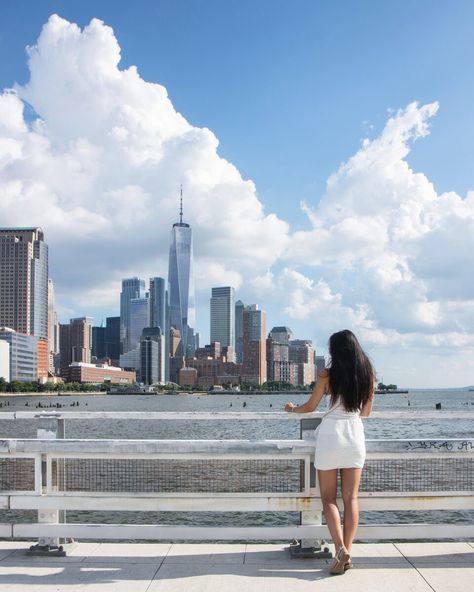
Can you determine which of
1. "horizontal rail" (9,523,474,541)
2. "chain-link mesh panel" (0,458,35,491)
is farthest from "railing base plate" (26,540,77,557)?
"chain-link mesh panel" (0,458,35,491)

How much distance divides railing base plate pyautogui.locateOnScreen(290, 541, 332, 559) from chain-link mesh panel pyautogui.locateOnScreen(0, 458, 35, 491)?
13.0 m

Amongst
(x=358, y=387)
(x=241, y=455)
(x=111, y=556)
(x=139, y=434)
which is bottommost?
(x=139, y=434)

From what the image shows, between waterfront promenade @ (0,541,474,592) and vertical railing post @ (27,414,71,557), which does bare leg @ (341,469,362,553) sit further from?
vertical railing post @ (27,414,71,557)

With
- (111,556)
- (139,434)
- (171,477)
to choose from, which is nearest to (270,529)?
(111,556)

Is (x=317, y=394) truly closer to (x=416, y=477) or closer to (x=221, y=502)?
(x=221, y=502)

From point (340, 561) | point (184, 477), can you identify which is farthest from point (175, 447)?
point (184, 477)

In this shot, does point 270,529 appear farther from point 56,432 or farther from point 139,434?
point 139,434

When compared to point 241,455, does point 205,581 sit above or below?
below

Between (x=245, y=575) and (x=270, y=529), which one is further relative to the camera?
(x=270, y=529)

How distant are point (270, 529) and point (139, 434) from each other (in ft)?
124

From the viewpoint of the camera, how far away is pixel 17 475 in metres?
21.5

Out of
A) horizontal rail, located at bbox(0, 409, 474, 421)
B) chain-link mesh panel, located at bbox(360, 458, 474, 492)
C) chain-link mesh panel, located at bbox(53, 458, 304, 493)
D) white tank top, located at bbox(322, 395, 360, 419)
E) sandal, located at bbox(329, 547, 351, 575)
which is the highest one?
Answer: white tank top, located at bbox(322, 395, 360, 419)

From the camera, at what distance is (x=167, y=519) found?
15625 millimetres

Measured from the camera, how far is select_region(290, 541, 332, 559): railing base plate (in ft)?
20.1
